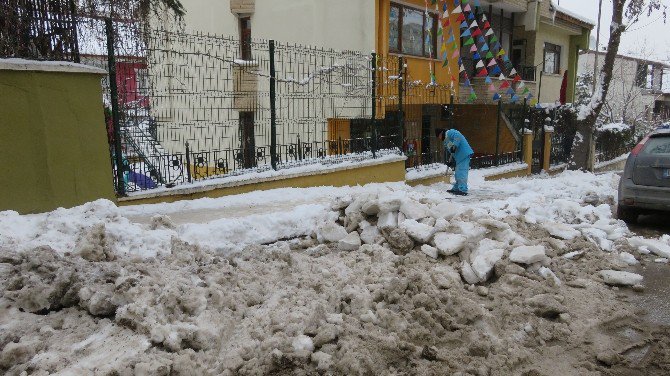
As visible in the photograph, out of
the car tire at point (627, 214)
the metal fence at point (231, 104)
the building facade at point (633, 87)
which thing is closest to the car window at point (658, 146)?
the car tire at point (627, 214)

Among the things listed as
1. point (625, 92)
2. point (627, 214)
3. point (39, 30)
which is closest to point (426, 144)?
point (627, 214)

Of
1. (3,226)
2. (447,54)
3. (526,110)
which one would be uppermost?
(447,54)

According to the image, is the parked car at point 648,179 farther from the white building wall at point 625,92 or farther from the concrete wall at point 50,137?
the white building wall at point 625,92

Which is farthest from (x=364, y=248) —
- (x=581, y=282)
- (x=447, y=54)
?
(x=447, y=54)

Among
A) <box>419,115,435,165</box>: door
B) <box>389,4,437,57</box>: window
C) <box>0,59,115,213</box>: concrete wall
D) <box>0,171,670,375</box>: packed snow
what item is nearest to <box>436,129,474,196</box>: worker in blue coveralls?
<box>419,115,435,165</box>: door

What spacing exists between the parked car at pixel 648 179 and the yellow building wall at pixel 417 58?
23.1 feet

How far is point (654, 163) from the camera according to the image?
693 centimetres

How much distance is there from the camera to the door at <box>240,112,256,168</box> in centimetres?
793

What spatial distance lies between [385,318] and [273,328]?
3.03 ft

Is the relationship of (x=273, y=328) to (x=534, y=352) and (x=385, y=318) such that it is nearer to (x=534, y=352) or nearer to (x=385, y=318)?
(x=385, y=318)

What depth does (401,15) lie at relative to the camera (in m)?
13.4

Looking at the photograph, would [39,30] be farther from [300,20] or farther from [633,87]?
[633,87]

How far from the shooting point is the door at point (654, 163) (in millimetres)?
6828

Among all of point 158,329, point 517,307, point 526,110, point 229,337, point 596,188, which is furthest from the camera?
point 526,110
